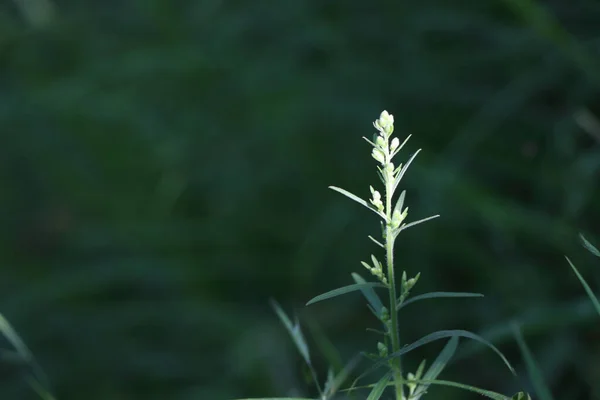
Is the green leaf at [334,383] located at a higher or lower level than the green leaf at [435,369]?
lower

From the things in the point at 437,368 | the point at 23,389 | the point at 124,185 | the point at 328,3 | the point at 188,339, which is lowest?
the point at 23,389

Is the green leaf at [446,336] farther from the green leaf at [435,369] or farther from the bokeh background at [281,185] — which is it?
the bokeh background at [281,185]

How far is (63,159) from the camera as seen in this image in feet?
6.77

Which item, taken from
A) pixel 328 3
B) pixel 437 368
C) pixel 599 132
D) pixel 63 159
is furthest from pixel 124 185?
pixel 437 368

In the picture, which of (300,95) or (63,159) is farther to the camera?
(63,159)

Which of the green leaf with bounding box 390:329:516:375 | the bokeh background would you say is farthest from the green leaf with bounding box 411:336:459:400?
the bokeh background

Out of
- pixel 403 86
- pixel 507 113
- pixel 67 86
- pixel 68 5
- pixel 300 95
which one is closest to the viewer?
pixel 507 113

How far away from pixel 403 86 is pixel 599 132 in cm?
45

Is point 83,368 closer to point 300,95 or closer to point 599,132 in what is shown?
point 300,95

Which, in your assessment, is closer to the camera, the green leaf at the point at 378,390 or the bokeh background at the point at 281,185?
the green leaf at the point at 378,390

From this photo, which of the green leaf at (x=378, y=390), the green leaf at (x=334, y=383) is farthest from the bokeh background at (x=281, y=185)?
the green leaf at (x=378, y=390)

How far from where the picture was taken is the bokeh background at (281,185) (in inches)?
50.5

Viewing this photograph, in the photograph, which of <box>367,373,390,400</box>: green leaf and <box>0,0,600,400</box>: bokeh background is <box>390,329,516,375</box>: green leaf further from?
<box>0,0,600,400</box>: bokeh background

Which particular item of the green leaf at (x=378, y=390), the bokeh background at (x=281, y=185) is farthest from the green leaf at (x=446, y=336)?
the bokeh background at (x=281, y=185)
